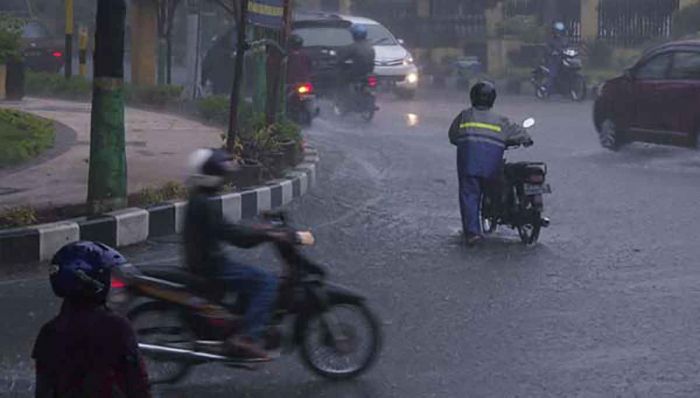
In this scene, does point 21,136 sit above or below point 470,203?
above

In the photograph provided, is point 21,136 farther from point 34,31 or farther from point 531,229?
point 34,31

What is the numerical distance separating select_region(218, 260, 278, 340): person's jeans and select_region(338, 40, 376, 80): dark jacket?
57.0 feet

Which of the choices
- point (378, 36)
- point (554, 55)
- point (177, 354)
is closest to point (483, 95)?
point (177, 354)

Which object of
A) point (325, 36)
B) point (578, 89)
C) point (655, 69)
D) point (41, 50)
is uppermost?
point (325, 36)

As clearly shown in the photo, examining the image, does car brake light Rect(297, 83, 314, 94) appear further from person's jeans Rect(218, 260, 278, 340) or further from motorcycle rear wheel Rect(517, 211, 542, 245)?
person's jeans Rect(218, 260, 278, 340)

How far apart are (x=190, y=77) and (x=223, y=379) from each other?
18.4m

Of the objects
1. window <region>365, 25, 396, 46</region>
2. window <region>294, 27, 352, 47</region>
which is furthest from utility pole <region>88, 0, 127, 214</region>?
window <region>365, 25, 396, 46</region>

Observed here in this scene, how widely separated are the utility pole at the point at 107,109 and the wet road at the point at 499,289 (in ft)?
1.87

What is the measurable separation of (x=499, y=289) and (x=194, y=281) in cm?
313

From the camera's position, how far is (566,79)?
3036cm

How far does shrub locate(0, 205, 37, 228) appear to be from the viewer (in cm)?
1074

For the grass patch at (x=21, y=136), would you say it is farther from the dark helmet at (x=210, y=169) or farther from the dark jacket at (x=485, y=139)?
the dark helmet at (x=210, y=169)

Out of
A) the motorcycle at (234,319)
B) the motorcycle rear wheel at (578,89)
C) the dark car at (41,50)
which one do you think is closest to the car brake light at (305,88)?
the motorcycle rear wheel at (578,89)

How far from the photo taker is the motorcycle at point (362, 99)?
23828mm
